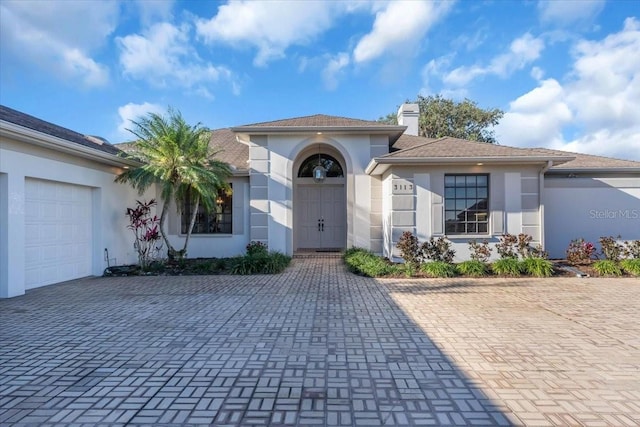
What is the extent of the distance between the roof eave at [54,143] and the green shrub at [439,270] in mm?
8976

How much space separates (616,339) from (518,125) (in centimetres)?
3085

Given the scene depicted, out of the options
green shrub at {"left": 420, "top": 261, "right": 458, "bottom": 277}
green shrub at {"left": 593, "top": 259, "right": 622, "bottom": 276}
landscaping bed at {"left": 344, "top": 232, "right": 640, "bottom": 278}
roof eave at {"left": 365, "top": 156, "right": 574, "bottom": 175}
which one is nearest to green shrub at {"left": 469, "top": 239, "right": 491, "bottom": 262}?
landscaping bed at {"left": 344, "top": 232, "right": 640, "bottom": 278}

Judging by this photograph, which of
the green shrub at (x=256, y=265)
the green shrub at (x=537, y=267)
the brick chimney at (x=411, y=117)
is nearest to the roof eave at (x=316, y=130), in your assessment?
the green shrub at (x=256, y=265)

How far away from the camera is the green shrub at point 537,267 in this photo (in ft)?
30.2

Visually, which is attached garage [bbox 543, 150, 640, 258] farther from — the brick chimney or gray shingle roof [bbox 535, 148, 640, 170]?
the brick chimney

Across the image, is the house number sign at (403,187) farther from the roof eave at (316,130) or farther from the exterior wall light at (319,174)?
the exterior wall light at (319,174)

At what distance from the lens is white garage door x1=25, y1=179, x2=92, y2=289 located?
7926 millimetres

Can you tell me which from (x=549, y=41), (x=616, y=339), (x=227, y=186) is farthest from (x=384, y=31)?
(x=616, y=339)

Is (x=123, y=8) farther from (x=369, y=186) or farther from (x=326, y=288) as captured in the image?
(x=326, y=288)

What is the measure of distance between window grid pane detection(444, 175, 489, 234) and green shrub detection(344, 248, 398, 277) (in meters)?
2.42

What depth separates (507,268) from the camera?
9305 mm

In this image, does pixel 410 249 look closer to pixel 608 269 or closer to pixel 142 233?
pixel 608 269

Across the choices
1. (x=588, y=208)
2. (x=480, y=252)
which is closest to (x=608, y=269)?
(x=480, y=252)

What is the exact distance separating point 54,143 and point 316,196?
8226mm
